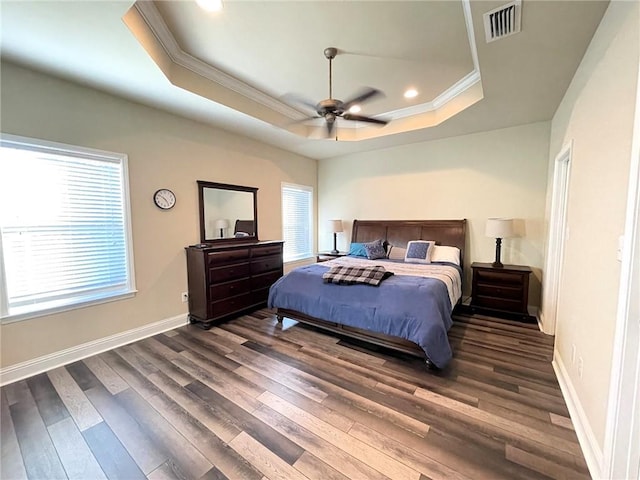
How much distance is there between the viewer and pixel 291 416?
1879 mm

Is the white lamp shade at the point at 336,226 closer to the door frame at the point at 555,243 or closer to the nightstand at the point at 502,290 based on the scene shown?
the nightstand at the point at 502,290

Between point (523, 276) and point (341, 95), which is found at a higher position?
point (341, 95)

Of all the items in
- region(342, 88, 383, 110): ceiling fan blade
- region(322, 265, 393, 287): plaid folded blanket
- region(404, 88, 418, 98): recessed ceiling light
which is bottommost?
region(322, 265, 393, 287): plaid folded blanket

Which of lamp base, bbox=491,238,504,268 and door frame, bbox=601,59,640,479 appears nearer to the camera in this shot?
door frame, bbox=601,59,640,479

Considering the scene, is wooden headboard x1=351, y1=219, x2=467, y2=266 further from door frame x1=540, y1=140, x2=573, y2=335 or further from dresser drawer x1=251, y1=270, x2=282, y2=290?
dresser drawer x1=251, y1=270, x2=282, y2=290

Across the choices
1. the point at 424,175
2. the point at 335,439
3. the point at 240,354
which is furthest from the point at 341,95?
the point at 335,439

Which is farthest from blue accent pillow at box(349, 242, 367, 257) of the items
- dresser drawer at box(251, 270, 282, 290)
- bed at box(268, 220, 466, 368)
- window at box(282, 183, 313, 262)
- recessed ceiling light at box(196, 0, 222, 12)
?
recessed ceiling light at box(196, 0, 222, 12)

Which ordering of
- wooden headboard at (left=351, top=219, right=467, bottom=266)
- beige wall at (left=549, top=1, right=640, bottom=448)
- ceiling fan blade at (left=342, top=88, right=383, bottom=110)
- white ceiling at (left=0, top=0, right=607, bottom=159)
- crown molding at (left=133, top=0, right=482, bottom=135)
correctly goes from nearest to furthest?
beige wall at (left=549, top=1, right=640, bottom=448), white ceiling at (left=0, top=0, right=607, bottom=159), crown molding at (left=133, top=0, right=482, bottom=135), ceiling fan blade at (left=342, top=88, right=383, bottom=110), wooden headboard at (left=351, top=219, right=467, bottom=266)

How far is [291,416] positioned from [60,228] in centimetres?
283

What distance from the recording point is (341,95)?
3363mm

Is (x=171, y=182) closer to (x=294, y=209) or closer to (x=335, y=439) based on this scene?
(x=294, y=209)

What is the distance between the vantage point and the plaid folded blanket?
299 cm

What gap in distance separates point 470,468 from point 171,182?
3.93 metres

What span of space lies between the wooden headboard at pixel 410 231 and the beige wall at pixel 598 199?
6.47ft
